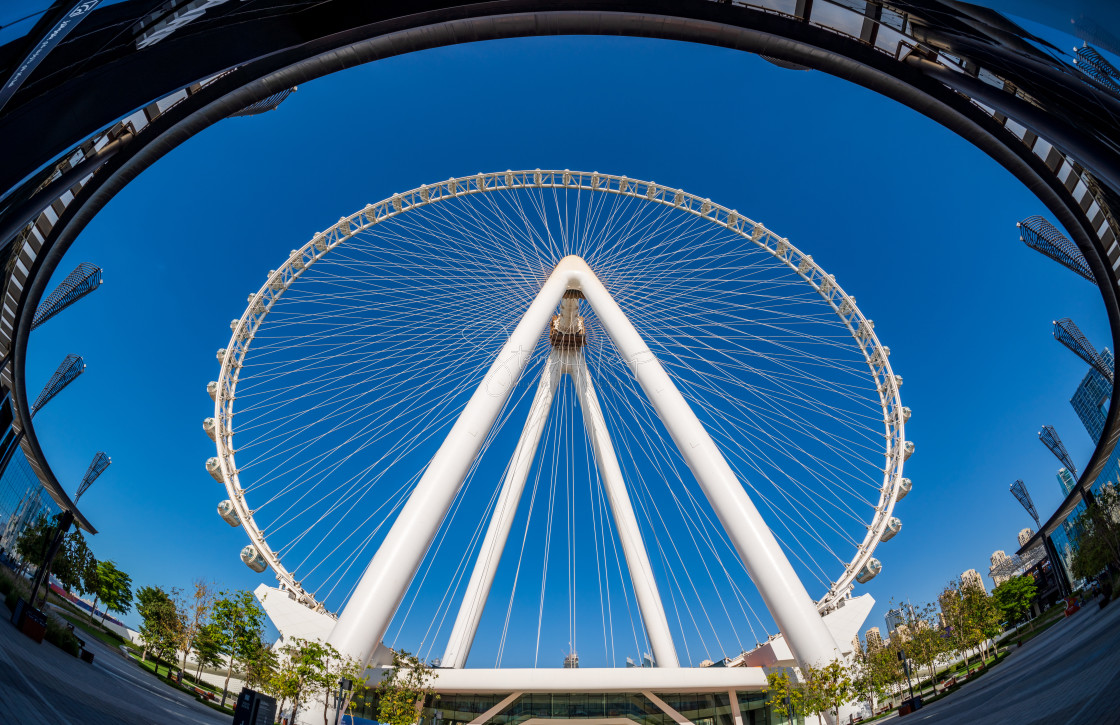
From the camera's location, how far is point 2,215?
538cm

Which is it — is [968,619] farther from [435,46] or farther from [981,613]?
[435,46]

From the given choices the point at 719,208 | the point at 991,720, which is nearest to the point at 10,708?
the point at 991,720

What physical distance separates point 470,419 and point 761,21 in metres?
12.5

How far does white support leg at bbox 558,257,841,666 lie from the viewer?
14.9 m

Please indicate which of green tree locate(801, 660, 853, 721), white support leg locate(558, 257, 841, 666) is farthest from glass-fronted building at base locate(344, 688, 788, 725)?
white support leg locate(558, 257, 841, 666)

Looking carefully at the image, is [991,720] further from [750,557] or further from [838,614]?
[838,614]

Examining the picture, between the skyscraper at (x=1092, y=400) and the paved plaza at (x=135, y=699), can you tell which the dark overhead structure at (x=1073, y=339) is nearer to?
the skyscraper at (x=1092, y=400)

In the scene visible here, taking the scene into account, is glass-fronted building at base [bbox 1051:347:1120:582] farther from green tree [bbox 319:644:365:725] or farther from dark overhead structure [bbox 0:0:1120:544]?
green tree [bbox 319:644:365:725]

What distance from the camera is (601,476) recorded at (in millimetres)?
24859

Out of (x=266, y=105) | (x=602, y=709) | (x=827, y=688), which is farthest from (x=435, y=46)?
(x=602, y=709)

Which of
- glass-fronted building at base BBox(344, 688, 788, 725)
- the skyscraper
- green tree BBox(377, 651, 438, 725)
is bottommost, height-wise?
glass-fronted building at base BBox(344, 688, 788, 725)

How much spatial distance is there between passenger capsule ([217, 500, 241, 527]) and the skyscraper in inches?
2106

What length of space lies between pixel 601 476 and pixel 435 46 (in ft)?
62.7

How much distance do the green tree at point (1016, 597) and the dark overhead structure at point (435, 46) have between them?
176 feet
